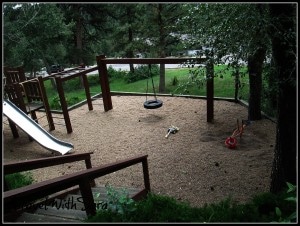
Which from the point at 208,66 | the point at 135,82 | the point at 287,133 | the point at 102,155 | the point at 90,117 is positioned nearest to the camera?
the point at 287,133

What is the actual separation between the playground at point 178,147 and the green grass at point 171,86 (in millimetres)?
877

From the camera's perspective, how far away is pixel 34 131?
22.4 ft

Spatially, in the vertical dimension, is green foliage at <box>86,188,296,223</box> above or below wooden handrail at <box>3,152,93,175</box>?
below

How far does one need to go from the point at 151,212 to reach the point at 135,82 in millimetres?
15128

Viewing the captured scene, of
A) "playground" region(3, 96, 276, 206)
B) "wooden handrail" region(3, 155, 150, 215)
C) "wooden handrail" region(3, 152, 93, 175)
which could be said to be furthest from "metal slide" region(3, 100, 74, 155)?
"wooden handrail" region(3, 155, 150, 215)

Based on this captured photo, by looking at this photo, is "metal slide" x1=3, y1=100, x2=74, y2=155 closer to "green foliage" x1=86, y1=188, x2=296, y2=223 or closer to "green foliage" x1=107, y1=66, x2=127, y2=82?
"green foliage" x1=86, y1=188, x2=296, y2=223

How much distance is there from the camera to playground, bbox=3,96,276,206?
478 centimetres

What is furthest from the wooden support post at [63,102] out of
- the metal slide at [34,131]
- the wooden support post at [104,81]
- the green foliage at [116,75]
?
the green foliage at [116,75]

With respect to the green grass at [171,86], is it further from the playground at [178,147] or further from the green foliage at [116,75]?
the playground at [178,147]

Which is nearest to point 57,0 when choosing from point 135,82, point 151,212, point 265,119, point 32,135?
point 151,212

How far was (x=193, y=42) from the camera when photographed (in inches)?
169

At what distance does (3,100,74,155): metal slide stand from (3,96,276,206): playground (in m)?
0.25

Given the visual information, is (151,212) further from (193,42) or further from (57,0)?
(193,42)

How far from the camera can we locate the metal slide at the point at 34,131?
645cm
